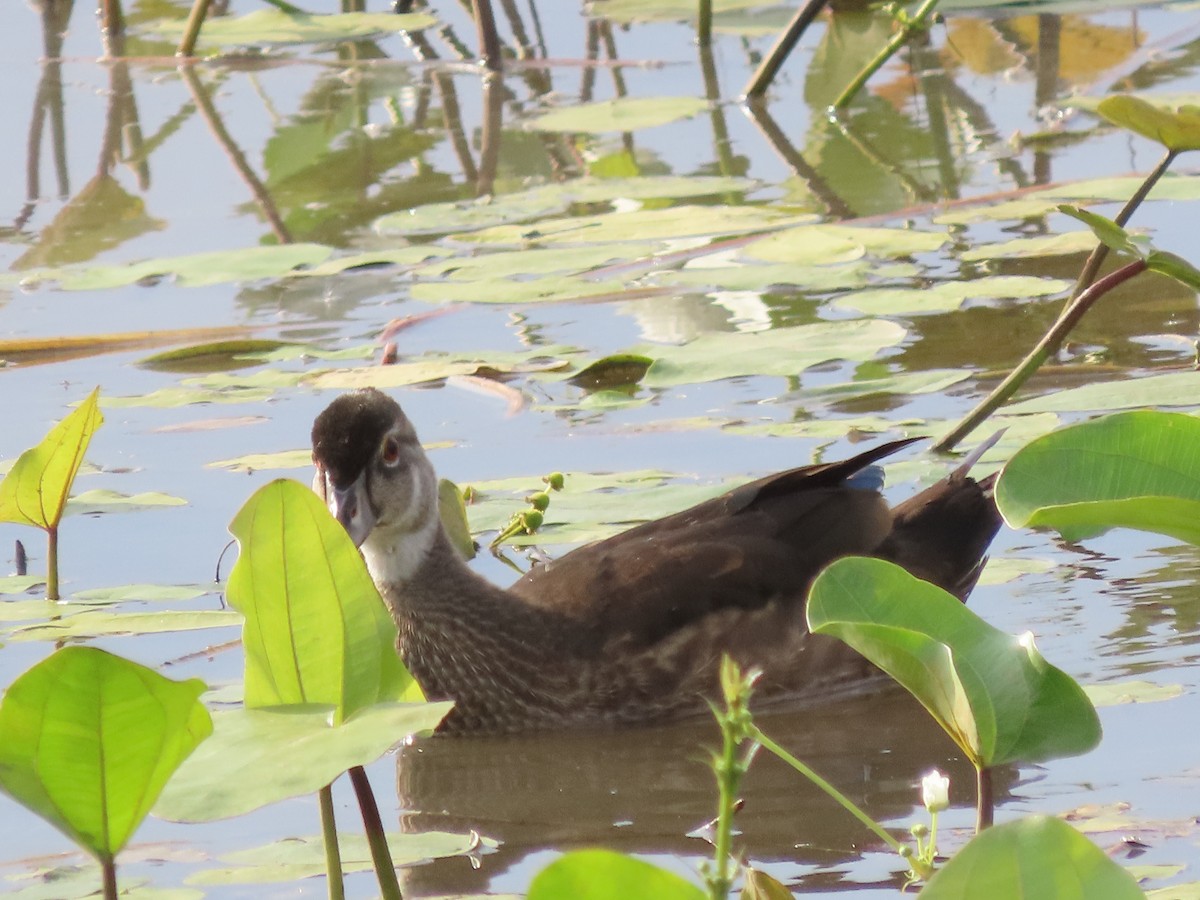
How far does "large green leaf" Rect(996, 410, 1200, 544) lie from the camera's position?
106 inches

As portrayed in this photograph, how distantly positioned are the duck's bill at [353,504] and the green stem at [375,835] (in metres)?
1.91

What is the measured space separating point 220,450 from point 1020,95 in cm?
529

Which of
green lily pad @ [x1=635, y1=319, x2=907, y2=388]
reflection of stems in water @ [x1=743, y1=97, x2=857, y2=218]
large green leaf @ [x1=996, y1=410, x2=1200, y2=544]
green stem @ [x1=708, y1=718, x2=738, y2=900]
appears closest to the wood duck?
green lily pad @ [x1=635, y1=319, x2=907, y2=388]

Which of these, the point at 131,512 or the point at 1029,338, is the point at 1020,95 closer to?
the point at 1029,338

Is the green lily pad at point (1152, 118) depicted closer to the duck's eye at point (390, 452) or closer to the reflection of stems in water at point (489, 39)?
the duck's eye at point (390, 452)

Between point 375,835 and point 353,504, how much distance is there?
2007 mm

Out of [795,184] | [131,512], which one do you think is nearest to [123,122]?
[795,184]

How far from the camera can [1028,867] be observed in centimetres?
200

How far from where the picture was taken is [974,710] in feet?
7.73

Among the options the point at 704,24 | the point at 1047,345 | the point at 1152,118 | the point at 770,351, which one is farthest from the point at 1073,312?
the point at 704,24

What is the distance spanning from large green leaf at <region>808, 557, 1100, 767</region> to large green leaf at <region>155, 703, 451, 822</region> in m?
0.54

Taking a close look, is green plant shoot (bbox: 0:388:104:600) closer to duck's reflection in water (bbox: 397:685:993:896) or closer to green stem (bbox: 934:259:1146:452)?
duck's reflection in water (bbox: 397:685:993:896)

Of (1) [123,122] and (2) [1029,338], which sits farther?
(1) [123,122]

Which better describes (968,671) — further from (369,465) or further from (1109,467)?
(369,465)
